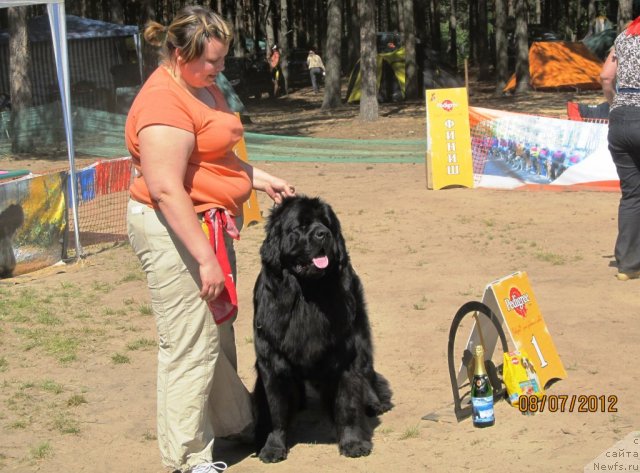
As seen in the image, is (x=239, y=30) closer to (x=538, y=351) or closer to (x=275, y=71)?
(x=275, y=71)

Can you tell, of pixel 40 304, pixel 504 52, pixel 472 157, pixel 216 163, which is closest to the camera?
pixel 216 163

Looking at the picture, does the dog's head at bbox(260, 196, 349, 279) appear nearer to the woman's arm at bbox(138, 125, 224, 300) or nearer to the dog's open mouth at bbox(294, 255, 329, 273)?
the dog's open mouth at bbox(294, 255, 329, 273)

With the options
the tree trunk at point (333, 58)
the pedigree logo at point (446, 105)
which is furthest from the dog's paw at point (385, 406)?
the tree trunk at point (333, 58)

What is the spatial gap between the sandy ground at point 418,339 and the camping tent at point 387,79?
15.9 meters

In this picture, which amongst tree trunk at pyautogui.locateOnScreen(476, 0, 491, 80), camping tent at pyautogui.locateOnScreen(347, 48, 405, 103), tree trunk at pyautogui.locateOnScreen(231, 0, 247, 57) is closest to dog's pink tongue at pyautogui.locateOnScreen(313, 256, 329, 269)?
camping tent at pyautogui.locateOnScreen(347, 48, 405, 103)

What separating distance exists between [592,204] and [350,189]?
3131 millimetres

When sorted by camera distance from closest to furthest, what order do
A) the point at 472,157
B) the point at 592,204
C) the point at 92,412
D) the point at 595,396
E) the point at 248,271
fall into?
the point at 595,396
the point at 92,412
the point at 248,271
the point at 592,204
the point at 472,157

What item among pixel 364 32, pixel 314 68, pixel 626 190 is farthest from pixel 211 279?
pixel 314 68

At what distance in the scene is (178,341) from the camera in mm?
3904

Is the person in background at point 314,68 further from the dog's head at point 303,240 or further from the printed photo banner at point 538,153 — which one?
the dog's head at point 303,240

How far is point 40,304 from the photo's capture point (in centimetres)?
760

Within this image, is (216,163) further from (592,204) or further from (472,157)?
(472,157)

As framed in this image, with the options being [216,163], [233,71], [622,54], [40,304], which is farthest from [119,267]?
[233,71]

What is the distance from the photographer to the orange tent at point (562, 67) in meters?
28.1
